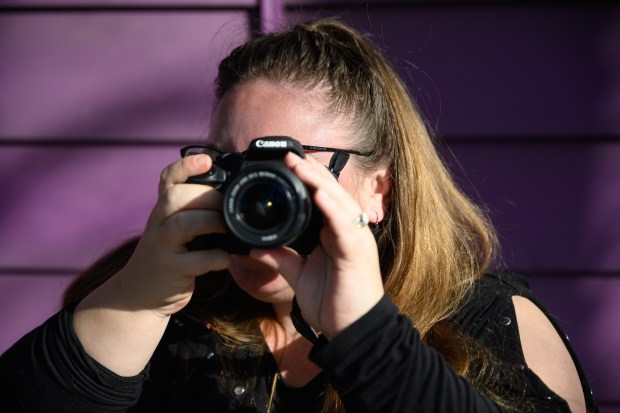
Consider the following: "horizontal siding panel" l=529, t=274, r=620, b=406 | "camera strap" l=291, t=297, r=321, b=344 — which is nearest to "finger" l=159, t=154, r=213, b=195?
"camera strap" l=291, t=297, r=321, b=344

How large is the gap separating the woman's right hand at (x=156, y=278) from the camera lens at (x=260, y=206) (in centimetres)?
5

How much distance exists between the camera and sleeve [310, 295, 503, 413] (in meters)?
0.85

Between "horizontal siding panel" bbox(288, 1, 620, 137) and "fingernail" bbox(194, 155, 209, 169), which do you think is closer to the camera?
"fingernail" bbox(194, 155, 209, 169)

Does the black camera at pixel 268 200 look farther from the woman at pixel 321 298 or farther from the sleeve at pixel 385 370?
the sleeve at pixel 385 370

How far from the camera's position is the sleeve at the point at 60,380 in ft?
3.37

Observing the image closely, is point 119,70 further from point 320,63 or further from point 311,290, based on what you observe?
point 311,290

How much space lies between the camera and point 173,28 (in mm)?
1649

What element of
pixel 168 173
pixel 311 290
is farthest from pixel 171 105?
pixel 311 290

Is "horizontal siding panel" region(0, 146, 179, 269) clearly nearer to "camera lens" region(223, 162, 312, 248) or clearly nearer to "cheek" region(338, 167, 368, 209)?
"cheek" region(338, 167, 368, 209)

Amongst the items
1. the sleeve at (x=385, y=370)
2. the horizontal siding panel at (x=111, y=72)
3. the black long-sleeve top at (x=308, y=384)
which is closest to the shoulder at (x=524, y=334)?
the black long-sleeve top at (x=308, y=384)

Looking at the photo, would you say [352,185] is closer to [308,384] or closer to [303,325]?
[303,325]

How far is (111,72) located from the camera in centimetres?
168

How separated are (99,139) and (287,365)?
0.85 m

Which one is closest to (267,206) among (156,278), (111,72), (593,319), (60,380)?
(156,278)
